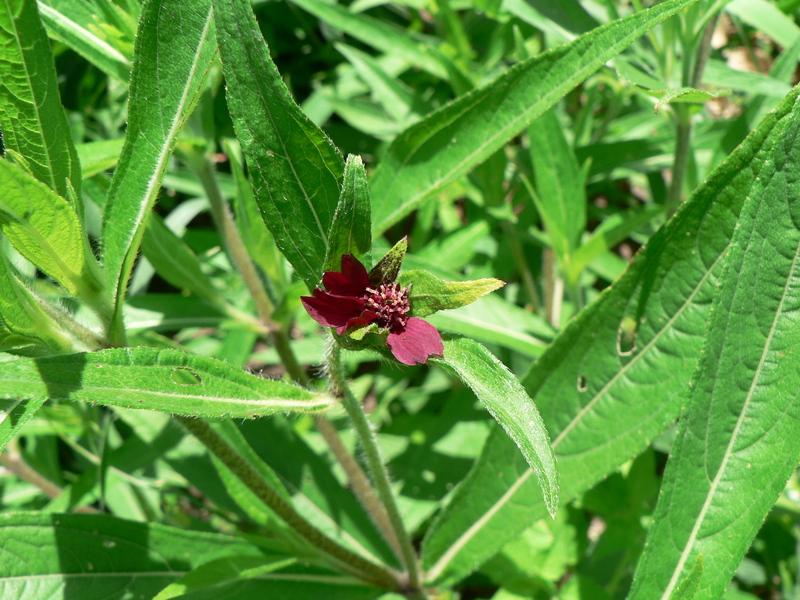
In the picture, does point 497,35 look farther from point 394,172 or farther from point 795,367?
point 795,367

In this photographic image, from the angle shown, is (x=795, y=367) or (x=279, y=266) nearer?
(x=795, y=367)

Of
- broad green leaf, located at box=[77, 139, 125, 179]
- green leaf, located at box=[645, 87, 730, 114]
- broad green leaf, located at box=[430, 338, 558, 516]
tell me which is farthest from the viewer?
broad green leaf, located at box=[77, 139, 125, 179]

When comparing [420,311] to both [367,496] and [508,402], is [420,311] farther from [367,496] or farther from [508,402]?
[367,496]

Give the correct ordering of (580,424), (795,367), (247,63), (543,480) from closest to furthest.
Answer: (543,480)
(247,63)
(795,367)
(580,424)

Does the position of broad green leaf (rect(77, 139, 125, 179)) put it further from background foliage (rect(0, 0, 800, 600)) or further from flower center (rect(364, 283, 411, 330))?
flower center (rect(364, 283, 411, 330))

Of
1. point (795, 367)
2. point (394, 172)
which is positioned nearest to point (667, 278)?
point (795, 367)

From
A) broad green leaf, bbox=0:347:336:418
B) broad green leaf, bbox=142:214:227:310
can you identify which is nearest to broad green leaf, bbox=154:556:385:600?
broad green leaf, bbox=0:347:336:418
